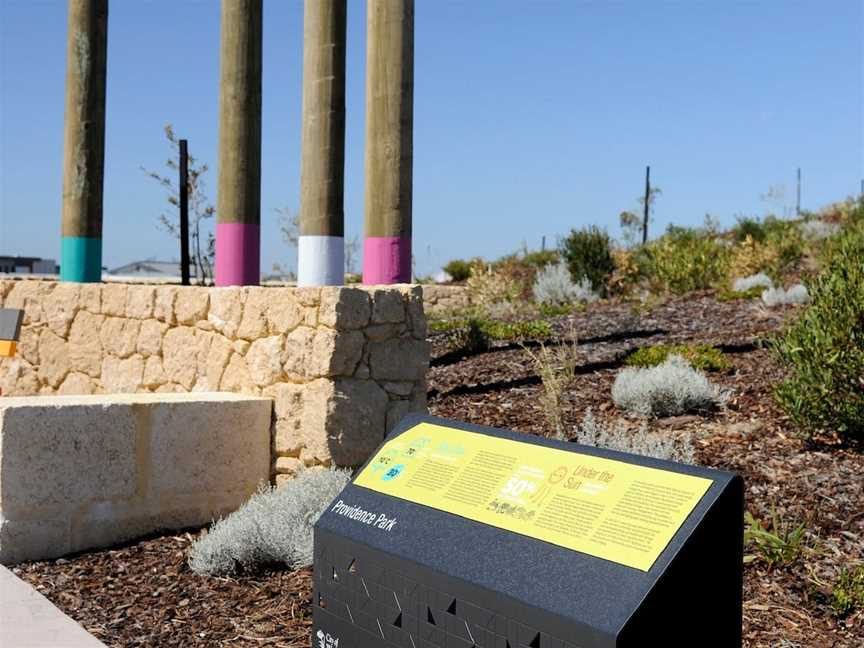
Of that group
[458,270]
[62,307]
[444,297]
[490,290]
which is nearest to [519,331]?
[62,307]

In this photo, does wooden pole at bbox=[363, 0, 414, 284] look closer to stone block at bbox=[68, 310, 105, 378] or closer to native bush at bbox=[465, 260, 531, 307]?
stone block at bbox=[68, 310, 105, 378]

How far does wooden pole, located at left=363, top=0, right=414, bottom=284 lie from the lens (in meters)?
9.34

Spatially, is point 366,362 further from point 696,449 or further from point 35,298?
point 35,298

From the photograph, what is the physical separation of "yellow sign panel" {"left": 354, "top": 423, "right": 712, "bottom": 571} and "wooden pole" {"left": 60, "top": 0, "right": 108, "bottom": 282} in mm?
8706

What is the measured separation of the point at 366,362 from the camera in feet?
21.2

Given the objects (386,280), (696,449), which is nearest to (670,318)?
(386,280)

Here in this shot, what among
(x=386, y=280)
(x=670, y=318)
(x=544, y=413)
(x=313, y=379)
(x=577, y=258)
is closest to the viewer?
(x=313, y=379)

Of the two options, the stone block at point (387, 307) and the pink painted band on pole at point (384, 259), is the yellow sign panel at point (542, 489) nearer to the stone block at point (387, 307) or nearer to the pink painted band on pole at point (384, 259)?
the stone block at point (387, 307)

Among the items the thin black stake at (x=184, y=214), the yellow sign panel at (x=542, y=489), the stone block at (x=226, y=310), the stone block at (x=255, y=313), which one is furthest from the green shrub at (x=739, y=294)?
the yellow sign panel at (x=542, y=489)

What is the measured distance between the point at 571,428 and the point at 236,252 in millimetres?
4046

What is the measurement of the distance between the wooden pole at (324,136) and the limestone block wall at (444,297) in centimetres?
895

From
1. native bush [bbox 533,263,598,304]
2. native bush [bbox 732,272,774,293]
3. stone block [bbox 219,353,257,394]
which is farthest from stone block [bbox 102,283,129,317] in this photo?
native bush [bbox 732,272,774,293]

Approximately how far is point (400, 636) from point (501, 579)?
20.3 inches

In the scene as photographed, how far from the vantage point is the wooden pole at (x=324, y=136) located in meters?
9.38
